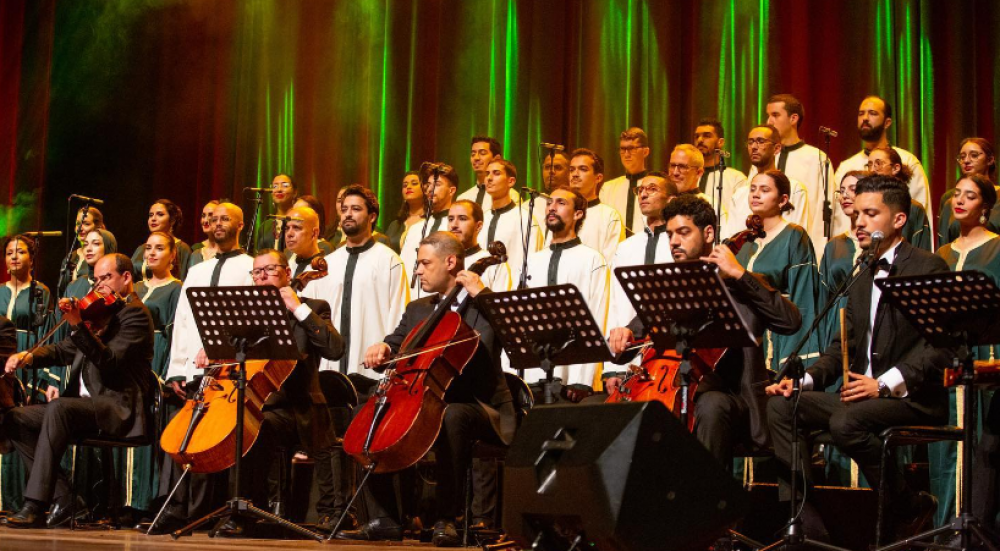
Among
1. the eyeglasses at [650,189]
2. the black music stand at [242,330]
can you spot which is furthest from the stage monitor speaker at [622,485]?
the eyeglasses at [650,189]

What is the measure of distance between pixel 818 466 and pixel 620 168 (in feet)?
16.2

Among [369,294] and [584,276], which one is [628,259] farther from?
[369,294]

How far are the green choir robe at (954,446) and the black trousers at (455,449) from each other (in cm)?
215

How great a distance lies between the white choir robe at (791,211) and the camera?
790cm

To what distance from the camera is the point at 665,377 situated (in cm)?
512

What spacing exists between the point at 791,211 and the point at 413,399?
3233 millimetres

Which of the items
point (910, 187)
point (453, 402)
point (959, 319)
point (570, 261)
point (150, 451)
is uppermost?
point (910, 187)

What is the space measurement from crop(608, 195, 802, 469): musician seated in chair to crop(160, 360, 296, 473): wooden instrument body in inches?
71.8

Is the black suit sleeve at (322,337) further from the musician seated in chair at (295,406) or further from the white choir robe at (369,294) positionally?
the white choir robe at (369,294)

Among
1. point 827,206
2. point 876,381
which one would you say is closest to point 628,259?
point 827,206

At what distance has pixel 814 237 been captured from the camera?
7910mm

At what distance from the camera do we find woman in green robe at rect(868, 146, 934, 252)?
23.5 feet

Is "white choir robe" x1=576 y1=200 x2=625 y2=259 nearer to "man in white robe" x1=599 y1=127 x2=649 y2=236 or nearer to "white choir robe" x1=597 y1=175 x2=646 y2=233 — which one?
"white choir robe" x1=597 y1=175 x2=646 y2=233

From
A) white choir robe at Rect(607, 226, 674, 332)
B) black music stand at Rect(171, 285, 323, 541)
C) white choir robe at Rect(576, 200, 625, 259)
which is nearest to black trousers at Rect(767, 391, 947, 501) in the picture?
white choir robe at Rect(607, 226, 674, 332)
